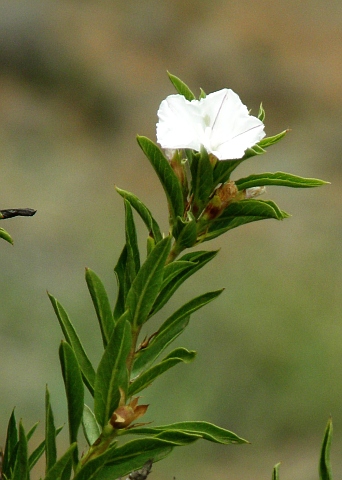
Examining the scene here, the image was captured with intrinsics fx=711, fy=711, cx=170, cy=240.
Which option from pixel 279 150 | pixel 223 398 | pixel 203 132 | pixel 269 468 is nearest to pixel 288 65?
pixel 279 150

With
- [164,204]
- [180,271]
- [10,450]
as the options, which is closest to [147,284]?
[180,271]

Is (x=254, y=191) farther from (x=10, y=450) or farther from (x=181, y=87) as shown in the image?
(x=10, y=450)

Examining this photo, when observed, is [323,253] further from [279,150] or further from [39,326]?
[39,326]

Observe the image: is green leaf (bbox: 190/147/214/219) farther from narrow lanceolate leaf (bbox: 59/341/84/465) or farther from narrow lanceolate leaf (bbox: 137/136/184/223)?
narrow lanceolate leaf (bbox: 59/341/84/465)

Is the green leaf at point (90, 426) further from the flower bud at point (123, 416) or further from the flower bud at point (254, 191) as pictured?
the flower bud at point (254, 191)

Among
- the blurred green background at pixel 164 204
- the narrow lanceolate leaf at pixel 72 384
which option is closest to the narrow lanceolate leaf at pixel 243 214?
the narrow lanceolate leaf at pixel 72 384

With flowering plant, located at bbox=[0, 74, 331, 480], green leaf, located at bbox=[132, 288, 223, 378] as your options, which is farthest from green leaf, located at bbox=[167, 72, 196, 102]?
green leaf, located at bbox=[132, 288, 223, 378]
